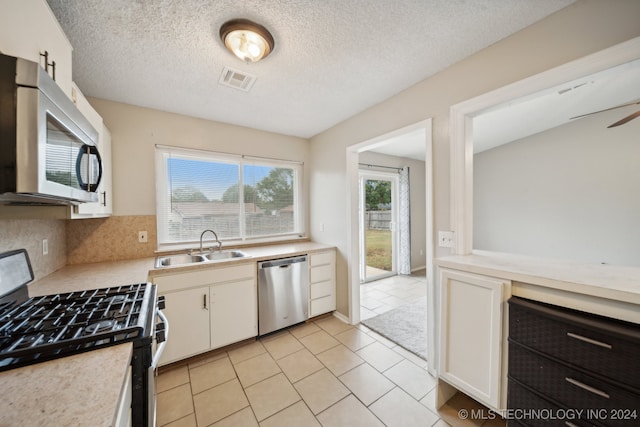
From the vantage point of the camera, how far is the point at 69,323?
2.93 ft

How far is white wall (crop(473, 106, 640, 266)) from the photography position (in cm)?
319

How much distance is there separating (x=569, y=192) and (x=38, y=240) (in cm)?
644

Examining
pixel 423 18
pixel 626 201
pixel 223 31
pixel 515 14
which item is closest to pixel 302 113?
pixel 223 31

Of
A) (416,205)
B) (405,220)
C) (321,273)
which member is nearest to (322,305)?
(321,273)

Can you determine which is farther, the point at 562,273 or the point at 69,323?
the point at 562,273

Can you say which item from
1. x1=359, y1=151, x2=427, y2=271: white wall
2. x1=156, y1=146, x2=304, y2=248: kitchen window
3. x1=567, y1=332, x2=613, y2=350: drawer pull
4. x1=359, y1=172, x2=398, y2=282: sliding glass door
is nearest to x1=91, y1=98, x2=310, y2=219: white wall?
x1=156, y1=146, x2=304, y2=248: kitchen window

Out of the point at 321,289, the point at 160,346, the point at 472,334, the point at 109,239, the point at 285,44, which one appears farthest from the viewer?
the point at 321,289

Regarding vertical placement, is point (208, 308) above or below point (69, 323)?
below

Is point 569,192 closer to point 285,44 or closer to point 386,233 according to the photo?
point 386,233

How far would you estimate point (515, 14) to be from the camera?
4.29 ft

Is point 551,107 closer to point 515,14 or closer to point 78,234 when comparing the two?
point 515,14

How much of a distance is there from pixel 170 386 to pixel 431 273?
2319 millimetres

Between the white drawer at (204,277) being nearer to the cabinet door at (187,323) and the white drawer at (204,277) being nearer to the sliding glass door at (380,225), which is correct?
the cabinet door at (187,323)

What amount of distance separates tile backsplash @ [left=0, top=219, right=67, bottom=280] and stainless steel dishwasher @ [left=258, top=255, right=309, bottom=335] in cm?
157
